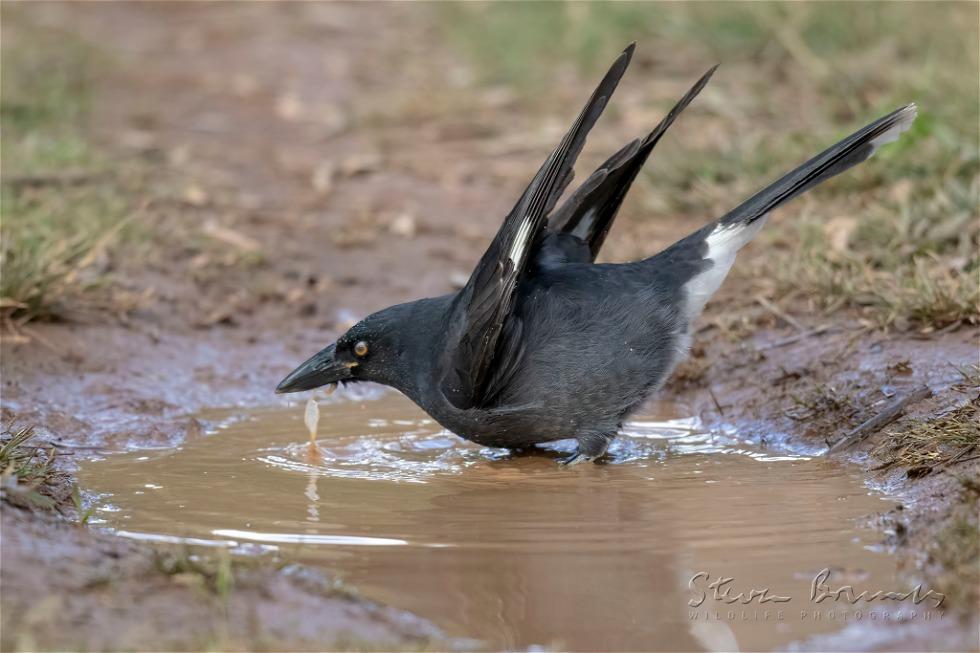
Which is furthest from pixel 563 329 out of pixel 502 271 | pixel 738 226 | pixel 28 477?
pixel 28 477

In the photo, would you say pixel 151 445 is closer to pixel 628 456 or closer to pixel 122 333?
pixel 122 333

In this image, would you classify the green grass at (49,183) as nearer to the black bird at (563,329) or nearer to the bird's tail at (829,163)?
the black bird at (563,329)

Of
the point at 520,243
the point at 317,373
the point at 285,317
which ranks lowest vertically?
the point at 317,373

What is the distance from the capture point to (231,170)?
9.46 m

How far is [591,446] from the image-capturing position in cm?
486

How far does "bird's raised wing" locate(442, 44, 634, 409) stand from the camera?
432 cm

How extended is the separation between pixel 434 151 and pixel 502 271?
5504mm

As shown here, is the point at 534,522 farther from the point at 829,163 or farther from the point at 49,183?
the point at 49,183

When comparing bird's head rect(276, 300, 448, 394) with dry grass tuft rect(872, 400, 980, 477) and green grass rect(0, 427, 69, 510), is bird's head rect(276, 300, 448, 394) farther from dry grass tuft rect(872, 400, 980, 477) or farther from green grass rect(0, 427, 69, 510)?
dry grass tuft rect(872, 400, 980, 477)

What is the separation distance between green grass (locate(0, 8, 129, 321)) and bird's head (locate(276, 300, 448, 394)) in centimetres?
142

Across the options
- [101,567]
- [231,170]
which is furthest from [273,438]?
[231,170]

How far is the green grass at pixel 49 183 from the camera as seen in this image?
5.69 metres

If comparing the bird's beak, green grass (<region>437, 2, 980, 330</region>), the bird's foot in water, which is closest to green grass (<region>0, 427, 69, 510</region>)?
the bird's beak

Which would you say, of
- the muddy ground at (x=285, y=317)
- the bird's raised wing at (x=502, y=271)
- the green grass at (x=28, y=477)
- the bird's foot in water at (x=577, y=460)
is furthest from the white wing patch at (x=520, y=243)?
the green grass at (x=28, y=477)
